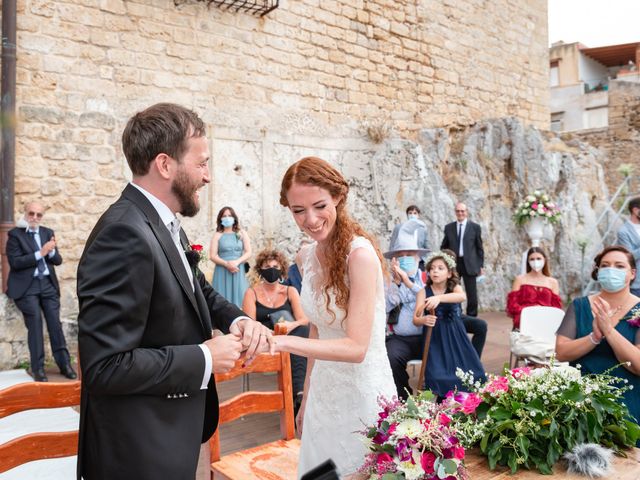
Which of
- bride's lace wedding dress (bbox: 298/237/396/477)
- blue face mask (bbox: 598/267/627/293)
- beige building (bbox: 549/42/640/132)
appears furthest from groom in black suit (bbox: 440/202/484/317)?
beige building (bbox: 549/42/640/132)

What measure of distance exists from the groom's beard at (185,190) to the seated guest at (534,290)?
4.59m

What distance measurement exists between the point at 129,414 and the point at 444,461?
34.9 inches

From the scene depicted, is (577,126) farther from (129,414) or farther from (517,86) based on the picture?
(129,414)

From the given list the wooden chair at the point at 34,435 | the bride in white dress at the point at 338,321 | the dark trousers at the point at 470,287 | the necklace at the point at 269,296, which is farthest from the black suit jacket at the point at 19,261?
the dark trousers at the point at 470,287

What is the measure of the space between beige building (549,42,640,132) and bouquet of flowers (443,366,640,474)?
91.6ft

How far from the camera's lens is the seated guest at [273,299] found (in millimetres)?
4957

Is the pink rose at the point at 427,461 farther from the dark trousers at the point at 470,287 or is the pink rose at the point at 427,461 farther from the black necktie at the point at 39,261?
the dark trousers at the point at 470,287

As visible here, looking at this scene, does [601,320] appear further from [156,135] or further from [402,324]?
[156,135]

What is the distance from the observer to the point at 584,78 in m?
29.8

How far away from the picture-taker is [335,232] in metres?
2.10

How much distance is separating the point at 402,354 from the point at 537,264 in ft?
6.62

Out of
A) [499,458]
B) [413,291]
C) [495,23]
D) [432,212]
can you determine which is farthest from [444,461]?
[495,23]

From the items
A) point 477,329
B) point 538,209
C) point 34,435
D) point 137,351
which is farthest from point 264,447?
point 538,209

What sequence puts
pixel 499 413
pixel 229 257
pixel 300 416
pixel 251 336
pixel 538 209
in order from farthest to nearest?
1. pixel 538 209
2. pixel 229 257
3. pixel 300 416
4. pixel 499 413
5. pixel 251 336
